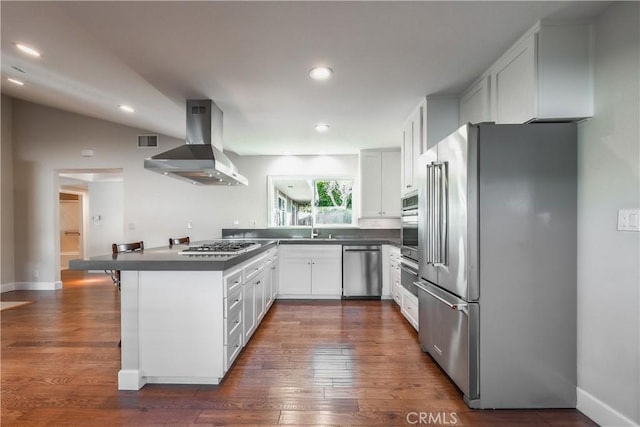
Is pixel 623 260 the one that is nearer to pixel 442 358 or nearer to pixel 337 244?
pixel 442 358

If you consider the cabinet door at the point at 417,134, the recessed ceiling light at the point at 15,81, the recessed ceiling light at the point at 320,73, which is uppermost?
the recessed ceiling light at the point at 15,81

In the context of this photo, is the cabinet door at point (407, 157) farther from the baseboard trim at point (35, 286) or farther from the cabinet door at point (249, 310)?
the baseboard trim at point (35, 286)

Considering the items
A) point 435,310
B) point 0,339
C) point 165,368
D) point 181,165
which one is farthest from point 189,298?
point 0,339

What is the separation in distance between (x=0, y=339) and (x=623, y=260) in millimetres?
5185

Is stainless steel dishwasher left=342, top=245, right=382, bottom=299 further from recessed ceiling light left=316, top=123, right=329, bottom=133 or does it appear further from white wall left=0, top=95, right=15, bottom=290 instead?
white wall left=0, top=95, right=15, bottom=290

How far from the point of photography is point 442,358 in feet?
7.82

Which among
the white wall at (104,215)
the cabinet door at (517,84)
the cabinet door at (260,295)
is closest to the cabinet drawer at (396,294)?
the cabinet door at (260,295)

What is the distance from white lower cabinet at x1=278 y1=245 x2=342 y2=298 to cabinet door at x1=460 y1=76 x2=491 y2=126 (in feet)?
8.64

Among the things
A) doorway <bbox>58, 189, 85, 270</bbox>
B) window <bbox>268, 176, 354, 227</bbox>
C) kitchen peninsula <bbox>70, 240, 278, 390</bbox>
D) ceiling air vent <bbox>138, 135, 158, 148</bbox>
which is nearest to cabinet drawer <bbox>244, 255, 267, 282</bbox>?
kitchen peninsula <bbox>70, 240, 278, 390</bbox>

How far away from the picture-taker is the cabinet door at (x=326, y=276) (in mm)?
4805

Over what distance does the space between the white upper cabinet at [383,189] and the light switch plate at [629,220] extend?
138 inches

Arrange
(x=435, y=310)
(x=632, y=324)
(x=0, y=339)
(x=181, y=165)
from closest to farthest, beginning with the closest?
(x=632, y=324) < (x=435, y=310) < (x=181, y=165) < (x=0, y=339)

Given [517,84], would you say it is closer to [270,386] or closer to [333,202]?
[270,386]

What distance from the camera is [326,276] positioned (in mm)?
4812
